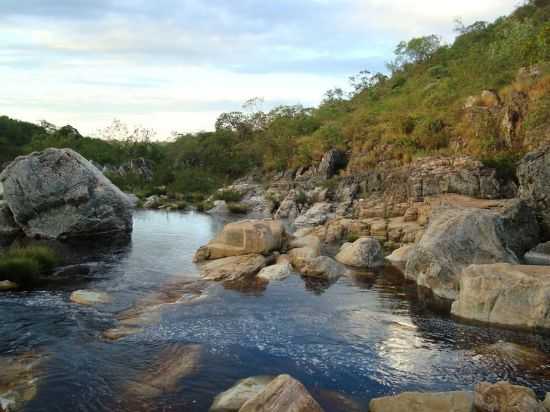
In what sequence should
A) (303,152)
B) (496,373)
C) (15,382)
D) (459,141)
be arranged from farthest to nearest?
(303,152)
(459,141)
(496,373)
(15,382)

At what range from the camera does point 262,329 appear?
1355 cm

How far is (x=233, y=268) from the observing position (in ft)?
64.5

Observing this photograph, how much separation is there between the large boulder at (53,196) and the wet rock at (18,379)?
18.1 m

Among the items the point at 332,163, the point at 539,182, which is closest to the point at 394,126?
the point at 332,163

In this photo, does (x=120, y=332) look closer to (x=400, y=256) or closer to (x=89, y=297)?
(x=89, y=297)

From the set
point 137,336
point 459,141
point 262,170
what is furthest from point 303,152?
point 137,336

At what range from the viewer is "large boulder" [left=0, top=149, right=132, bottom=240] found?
1102 inches

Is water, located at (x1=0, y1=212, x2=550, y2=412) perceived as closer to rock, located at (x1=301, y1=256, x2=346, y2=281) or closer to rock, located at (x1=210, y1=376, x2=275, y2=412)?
rock, located at (x1=210, y1=376, x2=275, y2=412)

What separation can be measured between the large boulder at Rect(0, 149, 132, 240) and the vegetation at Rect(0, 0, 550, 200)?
22900mm

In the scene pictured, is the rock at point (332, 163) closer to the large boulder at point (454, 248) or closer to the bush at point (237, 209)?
the bush at point (237, 209)

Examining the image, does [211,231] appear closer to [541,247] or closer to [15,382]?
[541,247]

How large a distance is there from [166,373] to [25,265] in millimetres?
9681

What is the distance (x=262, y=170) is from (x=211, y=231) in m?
33.7

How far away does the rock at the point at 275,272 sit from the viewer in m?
19.1
